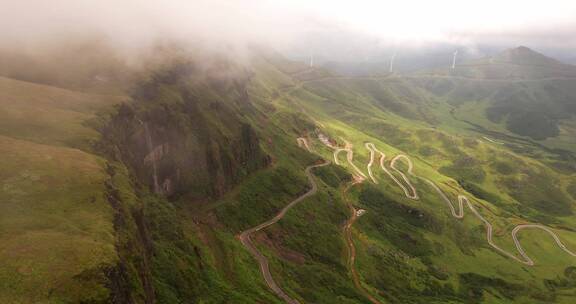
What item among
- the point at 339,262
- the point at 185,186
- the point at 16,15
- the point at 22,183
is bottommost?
the point at 339,262

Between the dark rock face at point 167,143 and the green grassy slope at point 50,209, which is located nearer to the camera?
the green grassy slope at point 50,209

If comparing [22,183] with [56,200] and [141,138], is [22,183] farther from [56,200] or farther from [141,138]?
[141,138]

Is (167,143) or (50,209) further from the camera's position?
(167,143)

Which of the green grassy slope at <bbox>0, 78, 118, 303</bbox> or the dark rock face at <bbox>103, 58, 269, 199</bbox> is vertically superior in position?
the green grassy slope at <bbox>0, 78, 118, 303</bbox>

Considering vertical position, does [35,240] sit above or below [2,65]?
below

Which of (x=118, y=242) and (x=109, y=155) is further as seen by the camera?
(x=109, y=155)

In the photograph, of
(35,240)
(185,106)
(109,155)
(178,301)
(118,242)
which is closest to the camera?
(35,240)

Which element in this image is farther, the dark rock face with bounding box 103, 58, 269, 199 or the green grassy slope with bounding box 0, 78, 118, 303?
the dark rock face with bounding box 103, 58, 269, 199

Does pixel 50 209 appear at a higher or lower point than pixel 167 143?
higher

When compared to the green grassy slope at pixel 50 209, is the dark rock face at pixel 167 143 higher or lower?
lower

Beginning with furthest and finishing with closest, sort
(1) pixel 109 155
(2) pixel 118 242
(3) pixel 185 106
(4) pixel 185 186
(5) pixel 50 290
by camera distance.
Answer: (3) pixel 185 106, (4) pixel 185 186, (1) pixel 109 155, (2) pixel 118 242, (5) pixel 50 290

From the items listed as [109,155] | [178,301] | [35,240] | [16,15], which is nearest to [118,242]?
[35,240]
